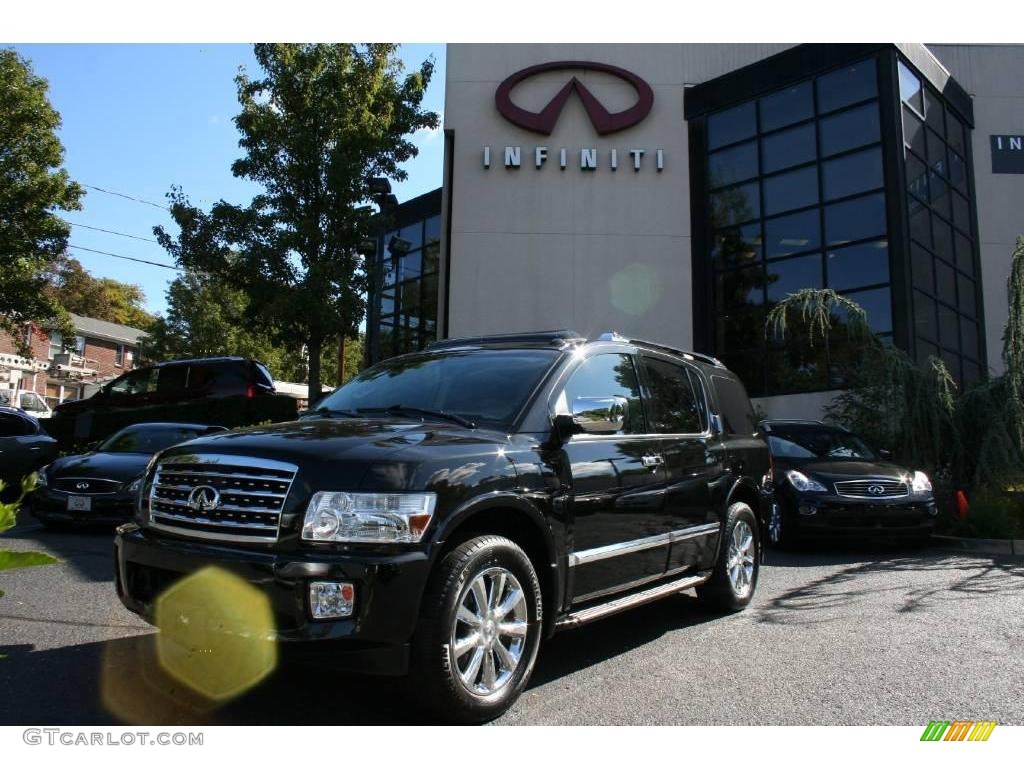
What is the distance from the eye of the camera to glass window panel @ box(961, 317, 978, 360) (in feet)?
62.4

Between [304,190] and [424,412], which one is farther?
[304,190]

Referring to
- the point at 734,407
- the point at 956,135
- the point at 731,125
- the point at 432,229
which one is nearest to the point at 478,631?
the point at 734,407

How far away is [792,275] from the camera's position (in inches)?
723

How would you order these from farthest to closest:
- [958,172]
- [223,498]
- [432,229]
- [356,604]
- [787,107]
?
[432,229], [958,172], [787,107], [223,498], [356,604]

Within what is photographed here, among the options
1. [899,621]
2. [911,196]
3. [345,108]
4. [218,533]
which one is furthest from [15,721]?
[911,196]

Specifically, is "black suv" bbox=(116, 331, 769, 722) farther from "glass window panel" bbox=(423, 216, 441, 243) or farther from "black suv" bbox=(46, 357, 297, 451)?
"glass window panel" bbox=(423, 216, 441, 243)

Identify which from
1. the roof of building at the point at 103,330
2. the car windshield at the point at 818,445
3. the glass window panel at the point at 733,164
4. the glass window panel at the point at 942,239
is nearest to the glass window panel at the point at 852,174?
the glass window panel at the point at 733,164

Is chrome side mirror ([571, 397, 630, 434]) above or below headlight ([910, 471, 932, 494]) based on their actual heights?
above

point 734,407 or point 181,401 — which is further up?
point 181,401

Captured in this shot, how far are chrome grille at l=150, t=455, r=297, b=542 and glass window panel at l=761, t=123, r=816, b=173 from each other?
17876mm

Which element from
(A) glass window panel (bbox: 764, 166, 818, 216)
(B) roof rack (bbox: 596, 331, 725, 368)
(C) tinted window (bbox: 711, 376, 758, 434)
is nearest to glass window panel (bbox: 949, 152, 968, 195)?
(A) glass window panel (bbox: 764, 166, 818, 216)

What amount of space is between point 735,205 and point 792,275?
2493 millimetres

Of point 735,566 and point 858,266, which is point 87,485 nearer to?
point 735,566
